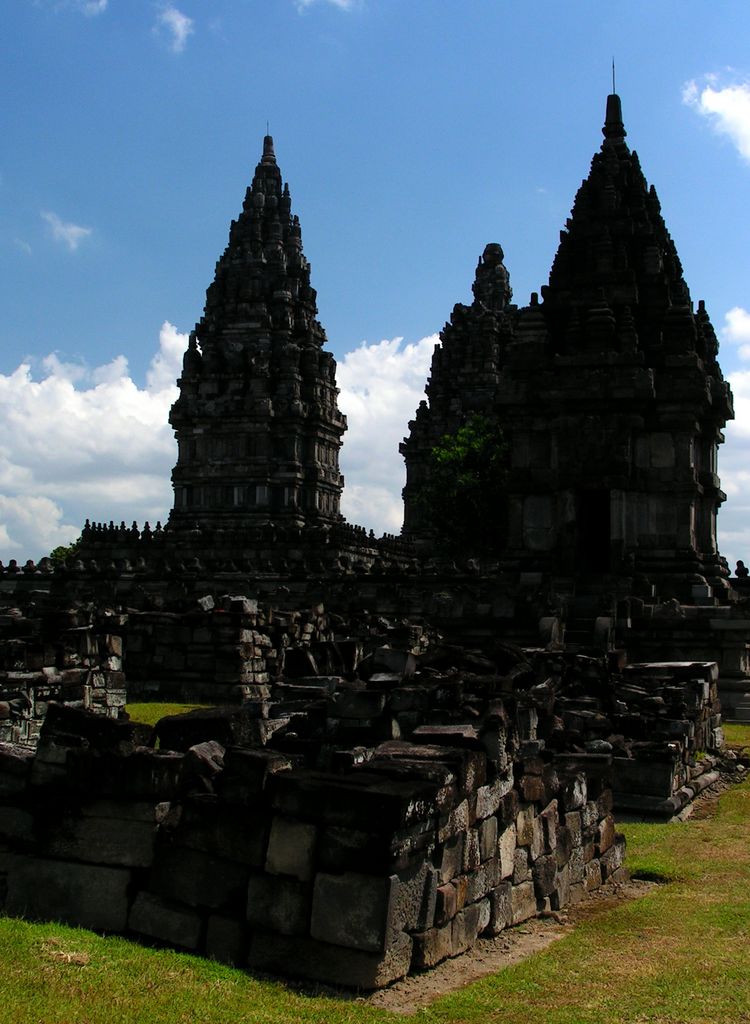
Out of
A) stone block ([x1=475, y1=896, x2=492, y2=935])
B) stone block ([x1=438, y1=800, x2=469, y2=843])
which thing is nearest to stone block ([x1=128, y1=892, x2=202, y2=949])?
stone block ([x1=438, y1=800, x2=469, y2=843])

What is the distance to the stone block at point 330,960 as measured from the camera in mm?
5617

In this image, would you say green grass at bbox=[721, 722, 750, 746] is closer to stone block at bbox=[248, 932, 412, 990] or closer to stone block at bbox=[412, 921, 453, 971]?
stone block at bbox=[412, 921, 453, 971]

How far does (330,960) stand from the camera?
569 centimetres

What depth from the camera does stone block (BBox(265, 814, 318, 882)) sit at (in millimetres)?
5793

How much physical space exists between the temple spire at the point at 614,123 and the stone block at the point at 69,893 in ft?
94.1

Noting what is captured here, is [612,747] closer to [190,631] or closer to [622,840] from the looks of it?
[622,840]

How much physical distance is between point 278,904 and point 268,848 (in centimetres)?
27

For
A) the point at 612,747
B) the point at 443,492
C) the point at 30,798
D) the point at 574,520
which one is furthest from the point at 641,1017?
the point at 443,492

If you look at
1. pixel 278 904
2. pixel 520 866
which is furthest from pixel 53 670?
pixel 278 904

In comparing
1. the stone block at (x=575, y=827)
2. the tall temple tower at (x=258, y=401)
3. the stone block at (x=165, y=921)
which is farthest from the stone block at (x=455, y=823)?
the tall temple tower at (x=258, y=401)

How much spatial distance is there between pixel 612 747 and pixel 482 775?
5568mm

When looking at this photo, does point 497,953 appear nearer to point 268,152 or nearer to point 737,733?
point 737,733

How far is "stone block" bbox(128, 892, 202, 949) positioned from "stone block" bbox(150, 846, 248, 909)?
0.05m

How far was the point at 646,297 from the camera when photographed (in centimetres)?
2797
